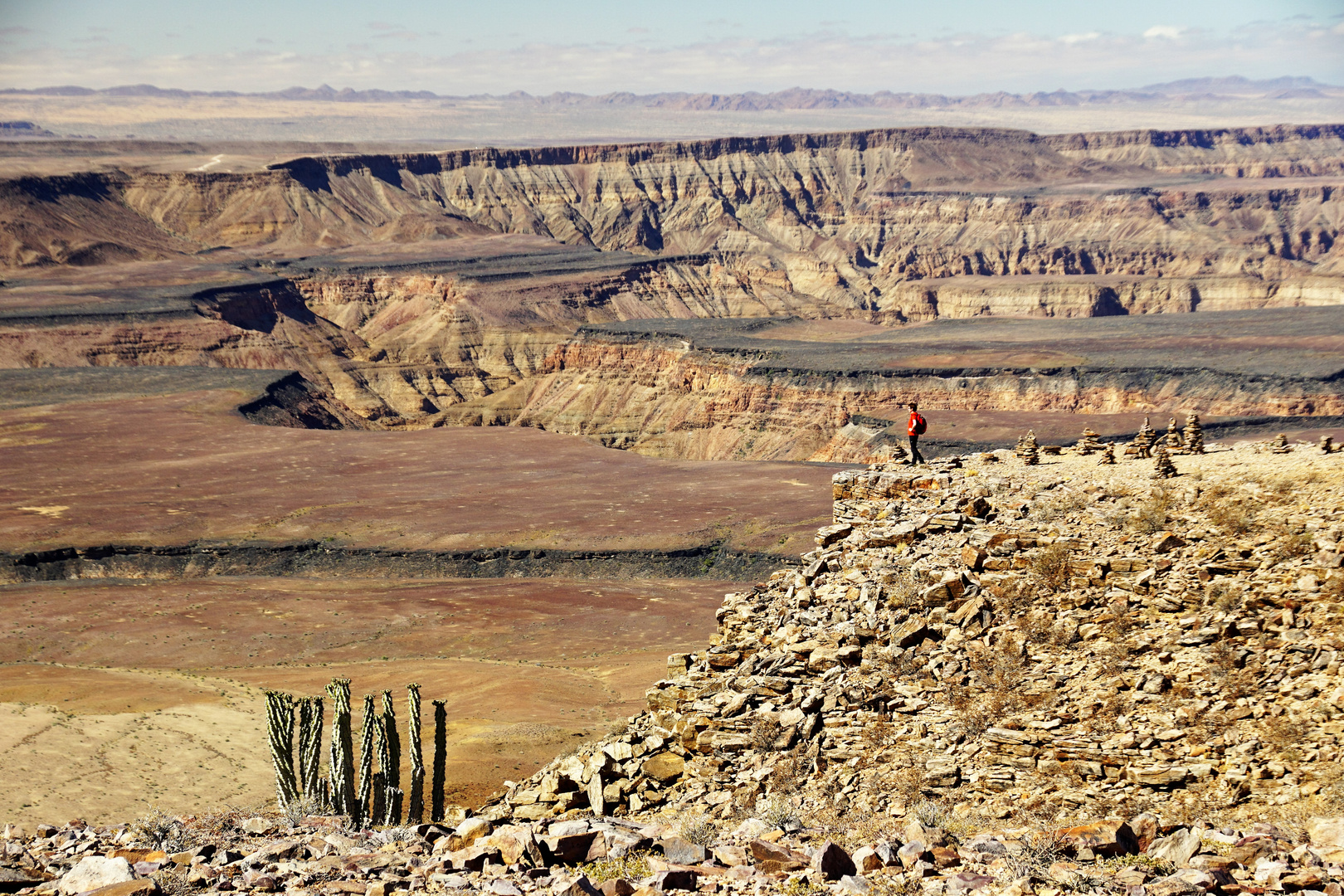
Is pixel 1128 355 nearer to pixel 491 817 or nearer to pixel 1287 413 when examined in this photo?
pixel 1287 413

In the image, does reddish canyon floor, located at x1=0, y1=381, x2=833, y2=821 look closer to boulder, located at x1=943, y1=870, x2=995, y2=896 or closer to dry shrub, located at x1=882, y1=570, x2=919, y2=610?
dry shrub, located at x1=882, y1=570, x2=919, y2=610

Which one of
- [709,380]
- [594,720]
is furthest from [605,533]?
[709,380]

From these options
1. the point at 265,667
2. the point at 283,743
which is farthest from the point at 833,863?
the point at 265,667

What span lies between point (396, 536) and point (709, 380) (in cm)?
5686

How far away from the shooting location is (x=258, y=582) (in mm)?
70125

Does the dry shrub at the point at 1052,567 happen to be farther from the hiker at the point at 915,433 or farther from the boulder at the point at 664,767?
the hiker at the point at 915,433

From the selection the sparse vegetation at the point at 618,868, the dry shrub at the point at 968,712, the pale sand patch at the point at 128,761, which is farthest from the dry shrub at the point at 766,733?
the pale sand patch at the point at 128,761

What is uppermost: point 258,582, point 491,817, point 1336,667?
point 1336,667

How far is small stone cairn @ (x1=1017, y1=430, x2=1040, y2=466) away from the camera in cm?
2589

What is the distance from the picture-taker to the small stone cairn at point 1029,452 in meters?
25.9

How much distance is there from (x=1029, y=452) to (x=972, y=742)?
28.0 ft

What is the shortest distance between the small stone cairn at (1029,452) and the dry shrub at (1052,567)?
5103 mm

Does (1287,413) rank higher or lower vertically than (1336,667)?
lower

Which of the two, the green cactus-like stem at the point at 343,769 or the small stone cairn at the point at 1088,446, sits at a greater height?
the small stone cairn at the point at 1088,446
